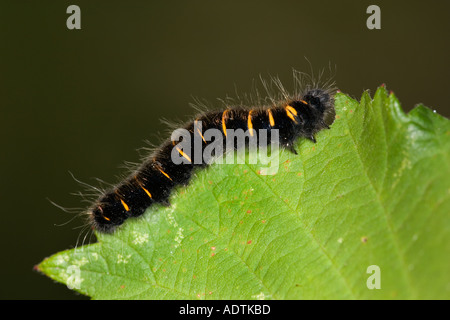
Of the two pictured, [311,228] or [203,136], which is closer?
[311,228]

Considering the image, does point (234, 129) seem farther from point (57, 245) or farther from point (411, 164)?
point (57, 245)

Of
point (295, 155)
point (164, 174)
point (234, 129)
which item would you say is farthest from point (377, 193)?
point (164, 174)

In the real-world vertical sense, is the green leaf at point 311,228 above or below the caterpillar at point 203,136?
below

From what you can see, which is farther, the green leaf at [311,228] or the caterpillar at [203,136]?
the caterpillar at [203,136]

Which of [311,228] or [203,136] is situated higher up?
[203,136]
